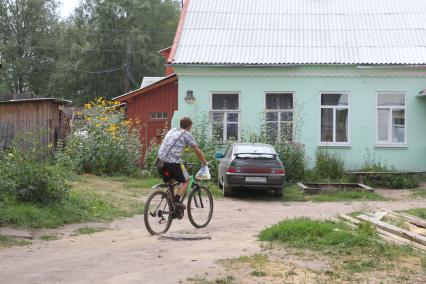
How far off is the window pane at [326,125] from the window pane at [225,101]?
2.98 meters

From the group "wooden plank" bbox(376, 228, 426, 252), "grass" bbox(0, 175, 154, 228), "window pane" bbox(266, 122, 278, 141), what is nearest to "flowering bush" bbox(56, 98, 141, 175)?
"grass" bbox(0, 175, 154, 228)

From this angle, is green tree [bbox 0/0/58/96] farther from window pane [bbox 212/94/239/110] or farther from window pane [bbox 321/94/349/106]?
window pane [bbox 321/94/349/106]

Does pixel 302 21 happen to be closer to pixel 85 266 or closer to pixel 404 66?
pixel 404 66

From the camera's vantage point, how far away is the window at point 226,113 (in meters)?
20.2

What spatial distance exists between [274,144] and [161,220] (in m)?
9.78

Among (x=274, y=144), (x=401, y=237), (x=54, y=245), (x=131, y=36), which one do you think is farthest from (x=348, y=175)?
(x=131, y=36)

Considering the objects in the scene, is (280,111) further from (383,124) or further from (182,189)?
(182,189)

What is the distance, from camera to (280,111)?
20.2 metres

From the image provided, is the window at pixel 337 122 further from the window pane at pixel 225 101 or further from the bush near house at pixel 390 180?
the window pane at pixel 225 101

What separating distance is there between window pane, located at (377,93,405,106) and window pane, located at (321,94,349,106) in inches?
44.8

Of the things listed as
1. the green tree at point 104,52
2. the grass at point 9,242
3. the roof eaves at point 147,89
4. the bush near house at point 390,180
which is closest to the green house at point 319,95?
the bush near house at point 390,180

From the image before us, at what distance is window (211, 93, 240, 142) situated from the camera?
20250 mm

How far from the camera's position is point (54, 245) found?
826cm

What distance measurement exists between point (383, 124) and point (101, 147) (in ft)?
30.8
